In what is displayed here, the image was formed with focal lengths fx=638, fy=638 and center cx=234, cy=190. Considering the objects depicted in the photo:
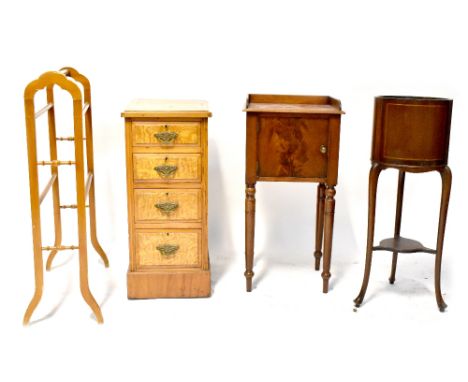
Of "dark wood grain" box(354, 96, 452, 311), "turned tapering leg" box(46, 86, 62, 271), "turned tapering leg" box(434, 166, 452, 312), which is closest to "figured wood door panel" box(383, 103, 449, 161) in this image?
"dark wood grain" box(354, 96, 452, 311)

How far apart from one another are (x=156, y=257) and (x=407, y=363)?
1.40 metres

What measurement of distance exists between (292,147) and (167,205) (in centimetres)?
73

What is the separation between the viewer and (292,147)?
11.0 feet

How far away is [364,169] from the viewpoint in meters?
4.24

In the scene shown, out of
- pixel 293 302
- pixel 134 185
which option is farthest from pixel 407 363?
pixel 134 185

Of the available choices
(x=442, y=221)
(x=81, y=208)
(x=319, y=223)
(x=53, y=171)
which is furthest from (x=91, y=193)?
(x=442, y=221)

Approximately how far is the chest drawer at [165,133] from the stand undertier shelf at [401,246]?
1137mm

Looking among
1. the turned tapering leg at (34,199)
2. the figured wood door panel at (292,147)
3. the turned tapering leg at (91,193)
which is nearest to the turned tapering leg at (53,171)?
the turned tapering leg at (91,193)

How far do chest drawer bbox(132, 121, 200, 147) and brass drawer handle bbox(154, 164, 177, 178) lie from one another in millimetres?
111

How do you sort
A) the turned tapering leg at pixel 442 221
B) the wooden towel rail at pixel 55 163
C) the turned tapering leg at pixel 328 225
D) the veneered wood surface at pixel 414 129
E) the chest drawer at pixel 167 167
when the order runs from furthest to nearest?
the turned tapering leg at pixel 328 225 → the chest drawer at pixel 167 167 → the turned tapering leg at pixel 442 221 → the veneered wood surface at pixel 414 129 → the wooden towel rail at pixel 55 163

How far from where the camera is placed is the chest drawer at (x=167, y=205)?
337 centimetres

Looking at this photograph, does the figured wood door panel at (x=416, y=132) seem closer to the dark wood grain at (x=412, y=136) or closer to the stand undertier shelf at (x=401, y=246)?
the dark wood grain at (x=412, y=136)

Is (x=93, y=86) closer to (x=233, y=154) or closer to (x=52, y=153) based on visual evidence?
(x=52, y=153)

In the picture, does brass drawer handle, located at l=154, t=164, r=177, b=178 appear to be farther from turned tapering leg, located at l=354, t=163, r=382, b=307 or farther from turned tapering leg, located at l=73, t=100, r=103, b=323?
turned tapering leg, located at l=354, t=163, r=382, b=307
